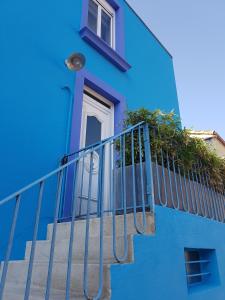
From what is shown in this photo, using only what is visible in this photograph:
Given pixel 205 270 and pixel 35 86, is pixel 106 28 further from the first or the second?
pixel 205 270

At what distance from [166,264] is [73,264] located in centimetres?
76

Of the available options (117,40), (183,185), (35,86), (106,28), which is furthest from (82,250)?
(106,28)

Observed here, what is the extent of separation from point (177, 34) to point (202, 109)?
2.39 metres

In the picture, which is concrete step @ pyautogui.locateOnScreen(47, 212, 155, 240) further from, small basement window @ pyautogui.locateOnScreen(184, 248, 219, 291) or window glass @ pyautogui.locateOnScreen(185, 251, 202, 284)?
window glass @ pyautogui.locateOnScreen(185, 251, 202, 284)

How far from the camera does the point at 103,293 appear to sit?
5.33 feet

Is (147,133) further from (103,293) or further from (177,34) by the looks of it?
(177,34)

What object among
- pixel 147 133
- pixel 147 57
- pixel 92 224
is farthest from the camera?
pixel 147 57

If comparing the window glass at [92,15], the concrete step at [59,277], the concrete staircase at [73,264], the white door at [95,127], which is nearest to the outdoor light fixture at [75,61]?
the white door at [95,127]

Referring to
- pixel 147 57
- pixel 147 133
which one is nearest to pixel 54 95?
pixel 147 133

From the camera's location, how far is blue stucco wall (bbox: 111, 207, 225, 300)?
1748 millimetres

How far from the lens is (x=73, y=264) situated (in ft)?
6.43

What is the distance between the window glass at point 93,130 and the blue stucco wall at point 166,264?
1967mm

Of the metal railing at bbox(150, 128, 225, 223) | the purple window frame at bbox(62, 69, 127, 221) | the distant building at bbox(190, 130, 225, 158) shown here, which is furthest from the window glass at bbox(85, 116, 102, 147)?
the distant building at bbox(190, 130, 225, 158)

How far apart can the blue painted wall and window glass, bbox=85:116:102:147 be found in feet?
1.91
